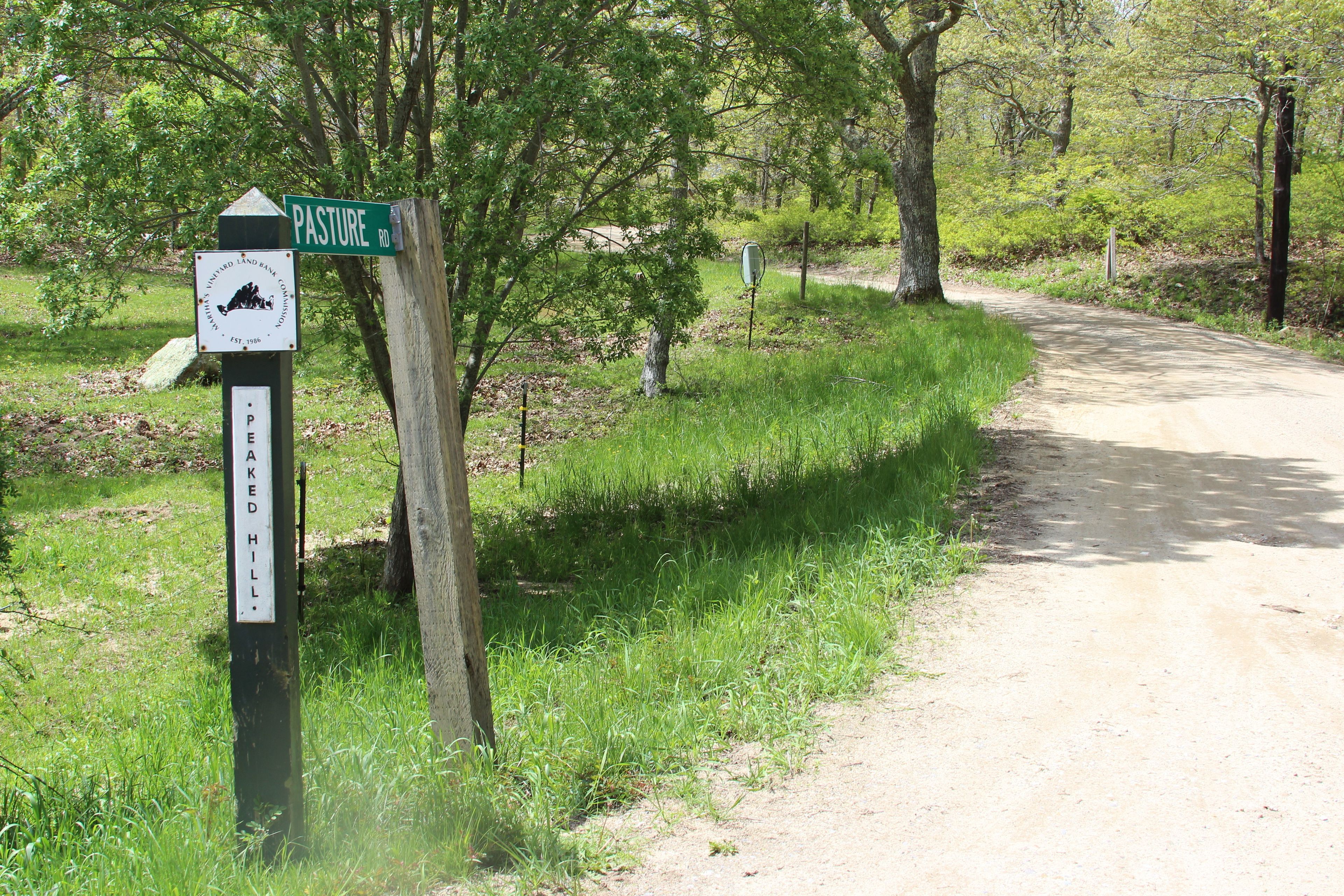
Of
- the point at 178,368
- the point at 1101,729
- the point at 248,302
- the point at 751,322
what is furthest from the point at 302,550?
the point at 751,322

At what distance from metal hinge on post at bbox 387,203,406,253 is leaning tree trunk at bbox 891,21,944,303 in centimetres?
1705

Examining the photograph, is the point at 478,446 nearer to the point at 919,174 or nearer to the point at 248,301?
the point at 248,301

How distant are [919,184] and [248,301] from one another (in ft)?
60.3

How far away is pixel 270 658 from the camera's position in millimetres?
3270

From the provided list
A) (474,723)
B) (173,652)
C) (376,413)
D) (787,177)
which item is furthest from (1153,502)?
(376,413)

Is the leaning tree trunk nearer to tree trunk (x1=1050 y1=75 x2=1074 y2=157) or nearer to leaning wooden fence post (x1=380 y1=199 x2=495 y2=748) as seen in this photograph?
tree trunk (x1=1050 y1=75 x2=1074 y2=157)

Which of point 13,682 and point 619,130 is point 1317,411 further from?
point 13,682

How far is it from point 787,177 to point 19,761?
7.80 metres

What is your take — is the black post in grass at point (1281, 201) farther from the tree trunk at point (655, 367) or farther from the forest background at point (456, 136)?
the tree trunk at point (655, 367)

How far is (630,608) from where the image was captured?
640 cm

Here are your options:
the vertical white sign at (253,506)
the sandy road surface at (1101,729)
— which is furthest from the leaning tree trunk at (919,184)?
the vertical white sign at (253,506)

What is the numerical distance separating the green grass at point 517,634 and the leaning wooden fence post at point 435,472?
29 centimetres

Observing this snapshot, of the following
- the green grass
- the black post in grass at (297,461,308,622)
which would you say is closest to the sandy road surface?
the green grass

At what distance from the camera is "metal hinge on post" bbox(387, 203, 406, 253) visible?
3719 mm
